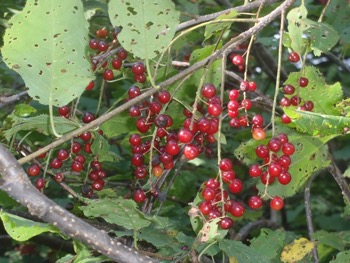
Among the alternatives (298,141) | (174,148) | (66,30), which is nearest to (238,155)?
(298,141)

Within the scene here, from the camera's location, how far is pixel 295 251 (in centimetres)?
170

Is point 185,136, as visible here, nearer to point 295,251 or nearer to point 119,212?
point 119,212

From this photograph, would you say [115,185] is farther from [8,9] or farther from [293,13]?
[293,13]

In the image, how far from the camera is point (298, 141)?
5.89 feet

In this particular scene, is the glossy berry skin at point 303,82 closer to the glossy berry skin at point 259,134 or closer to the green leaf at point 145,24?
the glossy berry skin at point 259,134

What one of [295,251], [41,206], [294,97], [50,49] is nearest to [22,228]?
[41,206]

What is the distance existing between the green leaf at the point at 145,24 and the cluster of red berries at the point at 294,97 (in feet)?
1.21

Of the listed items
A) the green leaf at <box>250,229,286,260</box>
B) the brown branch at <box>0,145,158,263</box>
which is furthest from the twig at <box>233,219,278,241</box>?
the brown branch at <box>0,145,158,263</box>

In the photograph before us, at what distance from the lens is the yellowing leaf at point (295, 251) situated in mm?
1695

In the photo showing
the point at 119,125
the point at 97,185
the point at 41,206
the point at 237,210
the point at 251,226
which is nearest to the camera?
the point at 41,206

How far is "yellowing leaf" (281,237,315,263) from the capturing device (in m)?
1.70

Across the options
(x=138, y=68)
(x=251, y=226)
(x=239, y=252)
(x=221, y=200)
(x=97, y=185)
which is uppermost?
(x=138, y=68)

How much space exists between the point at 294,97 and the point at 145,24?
456 millimetres

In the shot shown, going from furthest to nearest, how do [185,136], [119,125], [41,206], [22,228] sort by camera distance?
[119,125] → [185,136] → [22,228] → [41,206]
